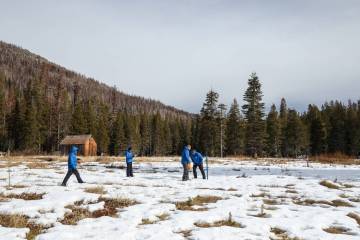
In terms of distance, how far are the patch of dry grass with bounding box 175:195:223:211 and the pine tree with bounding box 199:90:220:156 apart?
5156cm

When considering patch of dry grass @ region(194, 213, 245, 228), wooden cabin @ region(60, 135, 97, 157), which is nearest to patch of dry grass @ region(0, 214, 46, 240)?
patch of dry grass @ region(194, 213, 245, 228)

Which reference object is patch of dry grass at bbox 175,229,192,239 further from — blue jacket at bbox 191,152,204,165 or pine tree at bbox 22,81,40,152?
pine tree at bbox 22,81,40,152

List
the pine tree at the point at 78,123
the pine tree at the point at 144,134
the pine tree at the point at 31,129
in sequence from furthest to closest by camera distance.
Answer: the pine tree at the point at 144,134 → the pine tree at the point at 78,123 → the pine tree at the point at 31,129

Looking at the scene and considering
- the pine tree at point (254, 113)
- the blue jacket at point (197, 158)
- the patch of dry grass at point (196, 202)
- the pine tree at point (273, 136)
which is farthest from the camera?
the pine tree at point (273, 136)

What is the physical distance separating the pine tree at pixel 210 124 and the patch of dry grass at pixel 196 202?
169 feet

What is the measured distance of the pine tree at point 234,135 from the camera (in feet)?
249

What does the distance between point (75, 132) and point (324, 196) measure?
67790 millimetres

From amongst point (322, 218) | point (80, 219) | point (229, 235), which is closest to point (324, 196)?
point (322, 218)

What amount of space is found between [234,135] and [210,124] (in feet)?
31.1

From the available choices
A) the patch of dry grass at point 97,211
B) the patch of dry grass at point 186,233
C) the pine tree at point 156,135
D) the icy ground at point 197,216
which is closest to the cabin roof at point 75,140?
the pine tree at point 156,135

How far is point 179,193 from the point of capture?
14.6 meters

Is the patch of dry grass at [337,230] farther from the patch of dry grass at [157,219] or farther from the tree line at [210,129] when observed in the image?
the tree line at [210,129]

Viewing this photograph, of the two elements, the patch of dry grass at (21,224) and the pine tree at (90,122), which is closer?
the patch of dry grass at (21,224)

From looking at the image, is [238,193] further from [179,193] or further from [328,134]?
[328,134]
